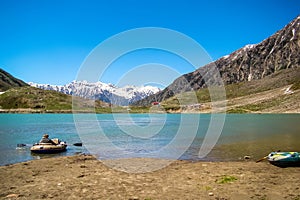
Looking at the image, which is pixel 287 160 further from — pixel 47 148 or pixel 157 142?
pixel 47 148

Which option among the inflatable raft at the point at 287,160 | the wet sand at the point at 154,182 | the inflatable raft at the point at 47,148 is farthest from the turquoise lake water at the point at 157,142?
the wet sand at the point at 154,182

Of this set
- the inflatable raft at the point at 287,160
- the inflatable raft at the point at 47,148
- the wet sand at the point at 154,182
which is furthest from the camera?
the inflatable raft at the point at 47,148

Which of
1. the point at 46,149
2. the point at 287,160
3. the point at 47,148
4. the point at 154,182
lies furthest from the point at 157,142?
the point at 154,182

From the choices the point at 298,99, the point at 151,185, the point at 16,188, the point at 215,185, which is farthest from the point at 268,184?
the point at 298,99

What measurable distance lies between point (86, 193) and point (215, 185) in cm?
838

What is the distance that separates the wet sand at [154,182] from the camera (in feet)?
52.6

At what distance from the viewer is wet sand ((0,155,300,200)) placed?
16.0 m

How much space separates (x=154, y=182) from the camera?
63.0ft

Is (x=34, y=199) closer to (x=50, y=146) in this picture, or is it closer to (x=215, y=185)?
(x=215, y=185)

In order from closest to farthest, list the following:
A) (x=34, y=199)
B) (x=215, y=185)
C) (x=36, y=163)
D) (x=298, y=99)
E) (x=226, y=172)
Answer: (x=34, y=199), (x=215, y=185), (x=226, y=172), (x=36, y=163), (x=298, y=99)

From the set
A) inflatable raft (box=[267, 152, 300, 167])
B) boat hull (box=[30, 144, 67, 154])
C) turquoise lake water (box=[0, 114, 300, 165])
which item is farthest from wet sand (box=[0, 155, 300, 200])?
boat hull (box=[30, 144, 67, 154])

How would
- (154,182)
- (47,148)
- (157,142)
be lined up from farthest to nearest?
(157,142)
(47,148)
(154,182)

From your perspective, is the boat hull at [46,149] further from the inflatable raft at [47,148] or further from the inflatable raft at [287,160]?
the inflatable raft at [287,160]

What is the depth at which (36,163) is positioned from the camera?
27.3 meters
